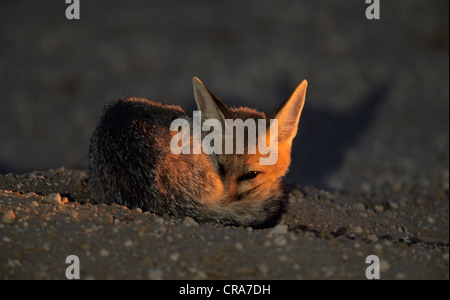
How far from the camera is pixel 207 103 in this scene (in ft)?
15.8

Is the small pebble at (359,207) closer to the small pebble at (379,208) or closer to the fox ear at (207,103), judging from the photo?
the small pebble at (379,208)

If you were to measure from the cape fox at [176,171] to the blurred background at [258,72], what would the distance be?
371cm

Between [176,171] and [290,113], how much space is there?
58.6 inches

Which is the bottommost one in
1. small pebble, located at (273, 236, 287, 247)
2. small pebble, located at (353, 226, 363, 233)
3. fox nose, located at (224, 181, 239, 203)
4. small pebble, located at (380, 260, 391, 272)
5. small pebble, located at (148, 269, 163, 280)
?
small pebble, located at (148, 269, 163, 280)

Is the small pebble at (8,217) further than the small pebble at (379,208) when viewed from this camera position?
No

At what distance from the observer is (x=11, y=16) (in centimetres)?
1335

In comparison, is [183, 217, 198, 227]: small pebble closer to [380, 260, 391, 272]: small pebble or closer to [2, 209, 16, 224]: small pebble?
[2, 209, 16, 224]: small pebble

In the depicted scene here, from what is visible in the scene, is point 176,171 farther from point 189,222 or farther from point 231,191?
point 231,191

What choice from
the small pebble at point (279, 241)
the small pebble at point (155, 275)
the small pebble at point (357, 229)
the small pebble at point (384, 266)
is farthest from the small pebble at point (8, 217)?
the small pebble at point (357, 229)

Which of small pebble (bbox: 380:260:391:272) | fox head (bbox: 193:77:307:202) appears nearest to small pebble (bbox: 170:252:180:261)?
fox head (bbox: 193:77:307:202)

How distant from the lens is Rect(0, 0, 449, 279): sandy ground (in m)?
3.38

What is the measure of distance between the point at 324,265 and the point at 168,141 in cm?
189

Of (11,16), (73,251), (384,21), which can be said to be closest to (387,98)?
(384,21)

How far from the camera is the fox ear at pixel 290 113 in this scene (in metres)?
4.78
